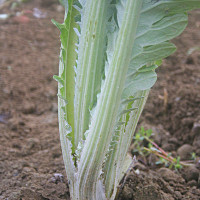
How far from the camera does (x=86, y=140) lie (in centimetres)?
129

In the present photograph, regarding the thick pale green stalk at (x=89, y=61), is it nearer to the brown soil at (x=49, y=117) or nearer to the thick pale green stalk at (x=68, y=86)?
the thick pale green stalk at (x=68, y=86)

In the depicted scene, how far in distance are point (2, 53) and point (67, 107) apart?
2205 mm

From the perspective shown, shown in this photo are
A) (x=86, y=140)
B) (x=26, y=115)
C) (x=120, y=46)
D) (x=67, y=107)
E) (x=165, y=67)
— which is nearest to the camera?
(x=120, y=46)

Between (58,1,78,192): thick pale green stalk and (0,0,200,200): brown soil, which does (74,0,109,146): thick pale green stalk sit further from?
(0,0,200,200): brown soil

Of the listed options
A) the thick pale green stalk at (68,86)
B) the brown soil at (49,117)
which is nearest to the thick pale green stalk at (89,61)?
the thick pale green stalk at (68,86)

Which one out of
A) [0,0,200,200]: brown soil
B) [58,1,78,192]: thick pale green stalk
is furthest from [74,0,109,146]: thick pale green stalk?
[0,0,200,200]: brown soil

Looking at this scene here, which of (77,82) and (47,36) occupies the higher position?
(77,82)

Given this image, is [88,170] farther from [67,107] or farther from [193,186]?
[193,186]

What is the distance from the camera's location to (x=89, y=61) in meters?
1.30

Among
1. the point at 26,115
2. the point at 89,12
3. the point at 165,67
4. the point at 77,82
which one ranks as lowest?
the point at 26,115

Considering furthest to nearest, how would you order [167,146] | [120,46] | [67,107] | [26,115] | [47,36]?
[47,36] < [26,115] < [167,146] < [67,107] < [120,46]

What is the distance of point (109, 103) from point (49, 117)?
1.45 meters

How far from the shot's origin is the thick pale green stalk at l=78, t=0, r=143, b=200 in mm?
1146

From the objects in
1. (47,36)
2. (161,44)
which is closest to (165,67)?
(47,36)
